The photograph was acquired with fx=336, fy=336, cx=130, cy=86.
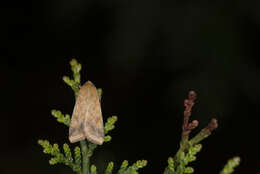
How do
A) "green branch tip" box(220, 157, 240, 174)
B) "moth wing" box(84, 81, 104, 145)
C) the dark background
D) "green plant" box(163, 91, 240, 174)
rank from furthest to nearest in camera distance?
the dark background
"moth wing" box(84, 81, 104, 145)
"green plant" box(163, 91, 240, 174)
"green branch tip" box(220, 157, 240, 174)

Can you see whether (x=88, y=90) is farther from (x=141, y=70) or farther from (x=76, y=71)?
(x=141, y=70)

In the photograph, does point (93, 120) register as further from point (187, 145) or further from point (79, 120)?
point (187, 145)

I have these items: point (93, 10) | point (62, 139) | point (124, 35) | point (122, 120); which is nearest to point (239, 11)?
point (124, 35)

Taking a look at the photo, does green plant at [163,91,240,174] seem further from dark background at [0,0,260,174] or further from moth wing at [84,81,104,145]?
dark background at [0,0,260,174]

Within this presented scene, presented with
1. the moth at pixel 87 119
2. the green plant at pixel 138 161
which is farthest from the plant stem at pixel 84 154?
the moth at pixel 87 119

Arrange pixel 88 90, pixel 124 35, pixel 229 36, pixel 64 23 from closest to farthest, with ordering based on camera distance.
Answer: pixel 88 90
pixel 229 36
pixel 124 35
pixel 64 23

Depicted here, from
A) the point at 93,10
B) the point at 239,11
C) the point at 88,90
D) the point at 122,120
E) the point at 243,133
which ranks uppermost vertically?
the point at 93,10

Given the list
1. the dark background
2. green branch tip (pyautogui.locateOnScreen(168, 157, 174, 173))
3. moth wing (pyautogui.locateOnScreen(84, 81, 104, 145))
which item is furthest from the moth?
the dark background
